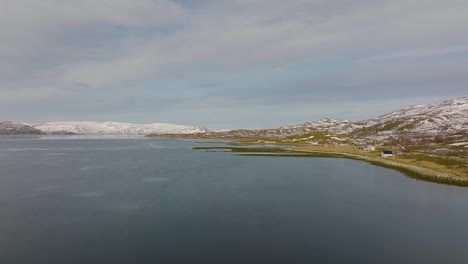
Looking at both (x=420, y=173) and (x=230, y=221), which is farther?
(x=420, y=173)

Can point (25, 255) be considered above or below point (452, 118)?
below

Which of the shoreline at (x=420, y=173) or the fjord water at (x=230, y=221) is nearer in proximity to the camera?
the fjord water at (x=230, y=221)

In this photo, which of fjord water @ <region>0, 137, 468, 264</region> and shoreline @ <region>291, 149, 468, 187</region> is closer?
fjord water @ <region>0, 137, 468, 264</region>

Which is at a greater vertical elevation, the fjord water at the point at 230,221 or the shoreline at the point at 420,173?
the shoreline at the point at 420,173

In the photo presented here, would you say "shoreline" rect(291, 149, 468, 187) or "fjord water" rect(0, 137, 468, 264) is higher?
"shoreline" rect(291, 149, 468, 187)

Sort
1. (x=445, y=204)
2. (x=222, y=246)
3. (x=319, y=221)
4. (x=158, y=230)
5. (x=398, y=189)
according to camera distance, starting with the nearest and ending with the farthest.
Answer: (x=222, y=246)
(x=158, y=230)
(x=319, y=221)
(x=445, y=204)
(x=398, y=189)

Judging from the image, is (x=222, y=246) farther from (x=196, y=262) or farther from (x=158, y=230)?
(x=158, y=230)

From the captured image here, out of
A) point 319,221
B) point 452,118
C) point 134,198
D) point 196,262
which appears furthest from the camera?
point 452,118

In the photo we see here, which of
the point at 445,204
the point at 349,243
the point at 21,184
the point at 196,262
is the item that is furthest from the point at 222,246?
the point at 21,184
